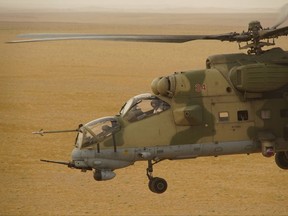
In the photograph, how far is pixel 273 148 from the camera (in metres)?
19.7

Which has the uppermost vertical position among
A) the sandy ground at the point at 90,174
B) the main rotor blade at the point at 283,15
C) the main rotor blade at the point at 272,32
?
the main rotor blade at the point at 283,15

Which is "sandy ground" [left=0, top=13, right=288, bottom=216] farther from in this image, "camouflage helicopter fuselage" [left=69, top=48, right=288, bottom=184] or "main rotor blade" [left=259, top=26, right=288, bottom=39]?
"main rotor blade" [left=259, top=26, right=288, bottom=39]

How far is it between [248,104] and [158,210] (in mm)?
8447

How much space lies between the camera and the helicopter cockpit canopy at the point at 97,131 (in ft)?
64.8

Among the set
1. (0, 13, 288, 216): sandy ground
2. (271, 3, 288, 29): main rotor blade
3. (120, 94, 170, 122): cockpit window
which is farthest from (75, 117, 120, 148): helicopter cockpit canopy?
(0, 13, 288, 216): sandy ground

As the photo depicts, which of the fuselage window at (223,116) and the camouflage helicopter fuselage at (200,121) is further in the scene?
the fuselage window at (223,116)

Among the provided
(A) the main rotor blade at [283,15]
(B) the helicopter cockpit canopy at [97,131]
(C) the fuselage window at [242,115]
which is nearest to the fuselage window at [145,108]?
(B) the helicopter cockpit canopy at [97,131]

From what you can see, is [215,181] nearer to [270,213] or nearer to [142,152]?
[270,213]

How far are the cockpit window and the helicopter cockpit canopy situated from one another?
18.2 inches

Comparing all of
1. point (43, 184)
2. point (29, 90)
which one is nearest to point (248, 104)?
point (43, 184)

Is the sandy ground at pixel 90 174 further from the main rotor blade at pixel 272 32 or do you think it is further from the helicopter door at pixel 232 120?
the main rotor blade at pixel 272 32

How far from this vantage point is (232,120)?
1992 centimetres

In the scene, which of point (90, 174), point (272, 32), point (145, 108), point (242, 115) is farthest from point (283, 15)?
point (90, 174)

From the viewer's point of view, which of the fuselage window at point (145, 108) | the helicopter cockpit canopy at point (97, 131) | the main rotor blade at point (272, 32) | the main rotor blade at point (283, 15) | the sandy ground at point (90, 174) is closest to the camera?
the main rotor blade at point (272, 32)
